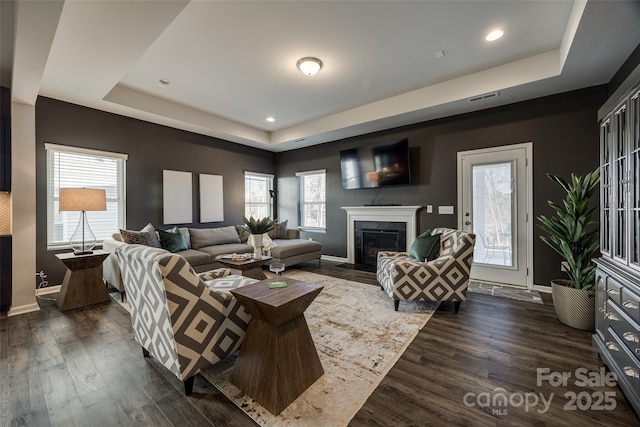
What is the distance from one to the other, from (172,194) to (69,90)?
1971 millimetres

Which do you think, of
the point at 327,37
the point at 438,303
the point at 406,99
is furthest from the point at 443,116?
the point at 438,303

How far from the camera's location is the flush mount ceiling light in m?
3.13

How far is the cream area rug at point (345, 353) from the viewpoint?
5.01ft

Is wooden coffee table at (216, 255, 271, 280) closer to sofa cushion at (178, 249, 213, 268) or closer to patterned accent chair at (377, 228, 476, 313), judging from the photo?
sofa cushion at (178, 249, 213, 268)

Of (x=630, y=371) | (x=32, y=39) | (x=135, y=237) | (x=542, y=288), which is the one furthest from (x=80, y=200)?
(x=542, y=288)

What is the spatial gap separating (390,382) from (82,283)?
366 centimetres

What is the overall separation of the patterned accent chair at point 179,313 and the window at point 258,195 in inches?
173

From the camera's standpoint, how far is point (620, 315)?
1706 millimetres

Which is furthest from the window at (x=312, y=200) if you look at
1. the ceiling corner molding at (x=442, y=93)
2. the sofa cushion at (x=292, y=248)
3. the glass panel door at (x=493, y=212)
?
the glass panel door at (x=493, y=212)

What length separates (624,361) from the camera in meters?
1.63

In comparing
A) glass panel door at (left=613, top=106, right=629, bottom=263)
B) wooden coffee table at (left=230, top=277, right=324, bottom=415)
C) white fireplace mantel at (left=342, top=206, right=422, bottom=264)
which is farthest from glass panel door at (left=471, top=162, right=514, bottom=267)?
wooden coffee table at (left=230, top=277, right=324, bottom=415)

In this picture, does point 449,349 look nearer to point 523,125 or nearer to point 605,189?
point 605,189

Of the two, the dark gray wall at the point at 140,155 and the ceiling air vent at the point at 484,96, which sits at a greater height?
A: the ceiling air vent at the point at 484,96

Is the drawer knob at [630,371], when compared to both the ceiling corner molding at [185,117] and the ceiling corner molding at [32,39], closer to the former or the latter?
the ceiling corner molding at [32,39]
